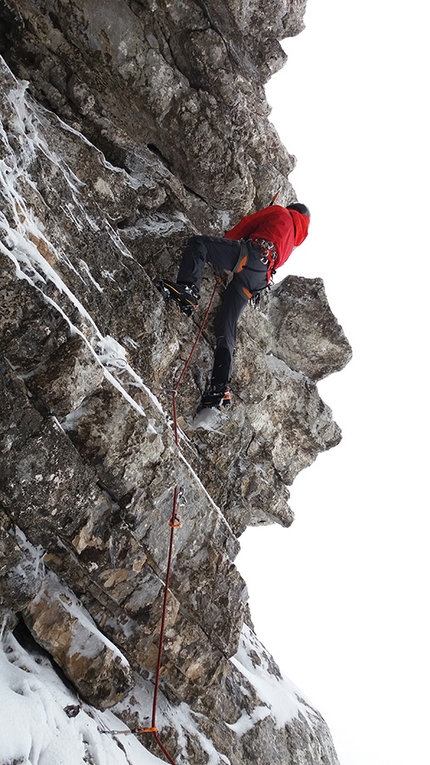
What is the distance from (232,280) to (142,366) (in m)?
2.70

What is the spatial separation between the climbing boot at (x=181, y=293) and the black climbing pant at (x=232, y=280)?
0.78ft

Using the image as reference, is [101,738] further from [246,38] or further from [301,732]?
[246,38]

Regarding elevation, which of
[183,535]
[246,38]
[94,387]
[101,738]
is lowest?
[101,738]

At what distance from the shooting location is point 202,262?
793 centimetres

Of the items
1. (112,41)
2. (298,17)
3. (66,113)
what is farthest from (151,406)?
(298,17)

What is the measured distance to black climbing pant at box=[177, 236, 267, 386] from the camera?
26.2ft

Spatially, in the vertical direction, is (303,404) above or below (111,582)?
above

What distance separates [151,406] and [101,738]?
3.61 meters

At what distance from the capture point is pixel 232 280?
8.84m

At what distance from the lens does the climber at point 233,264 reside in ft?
25.8

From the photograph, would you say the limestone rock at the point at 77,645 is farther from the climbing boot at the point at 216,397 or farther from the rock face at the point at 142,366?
the climbing boot at the point at 216,397

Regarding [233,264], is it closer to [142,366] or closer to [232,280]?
[232,280]

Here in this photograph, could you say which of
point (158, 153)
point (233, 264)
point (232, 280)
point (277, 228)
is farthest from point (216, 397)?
point (158, 153)

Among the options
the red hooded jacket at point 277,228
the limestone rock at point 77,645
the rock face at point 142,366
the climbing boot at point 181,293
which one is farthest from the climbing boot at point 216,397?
the limestone rock at point 77,645
